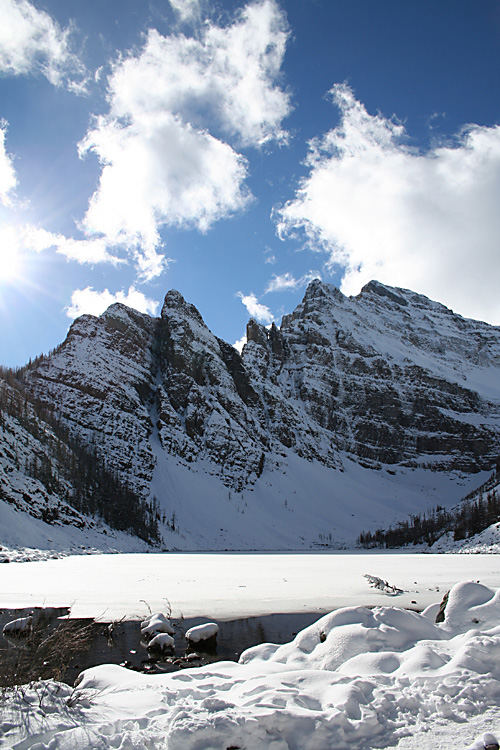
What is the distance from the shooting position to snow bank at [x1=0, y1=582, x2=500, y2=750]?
6371 mm

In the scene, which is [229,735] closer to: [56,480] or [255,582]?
[255,582]

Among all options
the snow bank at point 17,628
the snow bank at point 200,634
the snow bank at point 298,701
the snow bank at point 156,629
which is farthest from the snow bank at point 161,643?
the snow bank at point 17,628

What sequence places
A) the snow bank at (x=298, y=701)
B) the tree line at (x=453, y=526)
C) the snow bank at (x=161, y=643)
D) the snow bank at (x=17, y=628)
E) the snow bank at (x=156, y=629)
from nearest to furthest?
the snow bank at (x=298, y=701), the snow bank at (x=161, y=643), the snow bank at (x=17, y=628), the snow bank at (x=156, y=629), the tree line at (x=453, y=526)

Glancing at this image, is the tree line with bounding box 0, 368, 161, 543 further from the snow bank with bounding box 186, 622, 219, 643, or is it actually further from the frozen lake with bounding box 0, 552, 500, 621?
the snow bank with bounding box 186, 622, 219, 643

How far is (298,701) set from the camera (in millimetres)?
7434

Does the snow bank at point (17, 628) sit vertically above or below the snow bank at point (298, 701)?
below

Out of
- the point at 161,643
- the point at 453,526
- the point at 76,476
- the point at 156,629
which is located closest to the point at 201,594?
the point at 156,629

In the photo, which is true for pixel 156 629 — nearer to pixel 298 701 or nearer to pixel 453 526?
pixel 298 701

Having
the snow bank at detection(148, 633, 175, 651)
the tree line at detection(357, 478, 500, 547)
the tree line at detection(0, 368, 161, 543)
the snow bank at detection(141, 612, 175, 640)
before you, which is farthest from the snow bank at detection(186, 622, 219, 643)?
the tree line at detection(357, 478, 500, 547)

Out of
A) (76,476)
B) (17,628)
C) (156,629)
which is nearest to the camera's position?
(17,628)

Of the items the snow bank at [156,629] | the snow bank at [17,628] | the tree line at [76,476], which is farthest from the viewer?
the tree line at [76,476]

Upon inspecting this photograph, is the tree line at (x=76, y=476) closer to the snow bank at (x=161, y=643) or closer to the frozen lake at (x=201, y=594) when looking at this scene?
the frozen lake at (x=201, y=594)

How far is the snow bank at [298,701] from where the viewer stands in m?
6.37

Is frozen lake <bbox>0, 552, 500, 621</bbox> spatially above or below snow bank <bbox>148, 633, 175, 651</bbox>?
below
